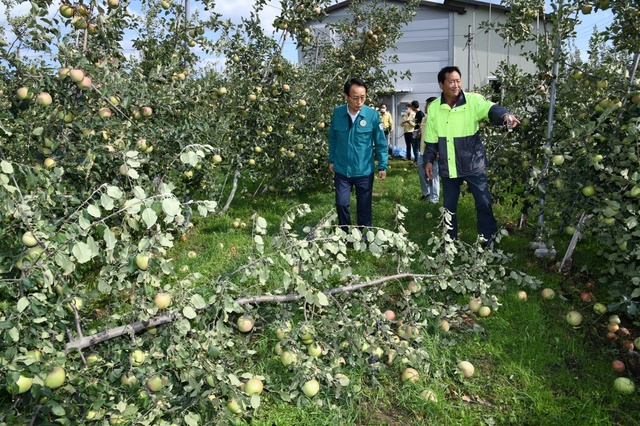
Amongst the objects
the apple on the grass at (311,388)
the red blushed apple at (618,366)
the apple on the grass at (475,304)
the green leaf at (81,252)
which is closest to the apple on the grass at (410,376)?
the apple on the grass at (311,388)

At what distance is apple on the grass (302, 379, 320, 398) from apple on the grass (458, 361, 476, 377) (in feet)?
3.15

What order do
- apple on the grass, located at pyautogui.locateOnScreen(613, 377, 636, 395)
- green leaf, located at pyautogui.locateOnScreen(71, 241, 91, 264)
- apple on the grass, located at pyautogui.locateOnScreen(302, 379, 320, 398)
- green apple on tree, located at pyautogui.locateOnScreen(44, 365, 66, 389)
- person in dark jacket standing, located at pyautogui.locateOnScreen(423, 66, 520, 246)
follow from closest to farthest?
green leaf, located at pyautogui.locateOnScreen(71, 241, 91, 264)
green apple on tree, located at pyautogui.locateOnScreen(44, 365, 66, 389)
apple on the grass, located at pyautogui.locateOnScreen(302, 379, 320, 398)
apple on the grass, located at pyautogui.locateOnScreen(613, 377, 636, 395)
person in dark jacket standing, located at pyautogui.locateOnScreen(423, 66, 520, 246)

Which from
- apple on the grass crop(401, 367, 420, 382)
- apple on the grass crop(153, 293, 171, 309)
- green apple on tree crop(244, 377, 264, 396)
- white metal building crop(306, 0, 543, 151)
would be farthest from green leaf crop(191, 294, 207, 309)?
white metal building crop(306, 0, 543, 151)

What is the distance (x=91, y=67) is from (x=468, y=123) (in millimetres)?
3033

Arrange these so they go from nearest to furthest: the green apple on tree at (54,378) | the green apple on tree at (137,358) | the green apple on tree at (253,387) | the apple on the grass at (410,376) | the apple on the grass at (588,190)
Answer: the green apple on tree at (54,378) → the green apple on tree at (137,358) → the green apple on tree at (253,387) → the apple on the grass at (410,376) → the apple on the grass at (588,190)

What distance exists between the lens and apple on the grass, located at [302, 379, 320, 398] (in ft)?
7.66

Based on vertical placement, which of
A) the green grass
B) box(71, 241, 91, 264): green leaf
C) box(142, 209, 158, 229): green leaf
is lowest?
the green grass

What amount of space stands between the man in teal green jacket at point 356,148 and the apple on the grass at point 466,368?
1999 millimetres

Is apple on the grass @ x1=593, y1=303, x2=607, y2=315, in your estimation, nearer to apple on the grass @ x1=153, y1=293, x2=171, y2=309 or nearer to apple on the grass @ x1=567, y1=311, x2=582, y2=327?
apple on the grass @ x1=567, y1=311, x2=582, y2=327

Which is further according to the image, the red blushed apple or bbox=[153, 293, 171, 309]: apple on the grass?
the red blushed apple

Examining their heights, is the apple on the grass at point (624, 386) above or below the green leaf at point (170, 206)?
below

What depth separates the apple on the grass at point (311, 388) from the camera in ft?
7.66

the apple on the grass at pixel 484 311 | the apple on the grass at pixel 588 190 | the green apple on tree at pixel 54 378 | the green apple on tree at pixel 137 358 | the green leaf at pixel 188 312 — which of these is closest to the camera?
the green apple on tree at pixel 54 378

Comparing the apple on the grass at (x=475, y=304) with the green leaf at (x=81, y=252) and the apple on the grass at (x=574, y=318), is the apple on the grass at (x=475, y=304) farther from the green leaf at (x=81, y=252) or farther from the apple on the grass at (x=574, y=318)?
the green leaf at (x=81, y=252)
